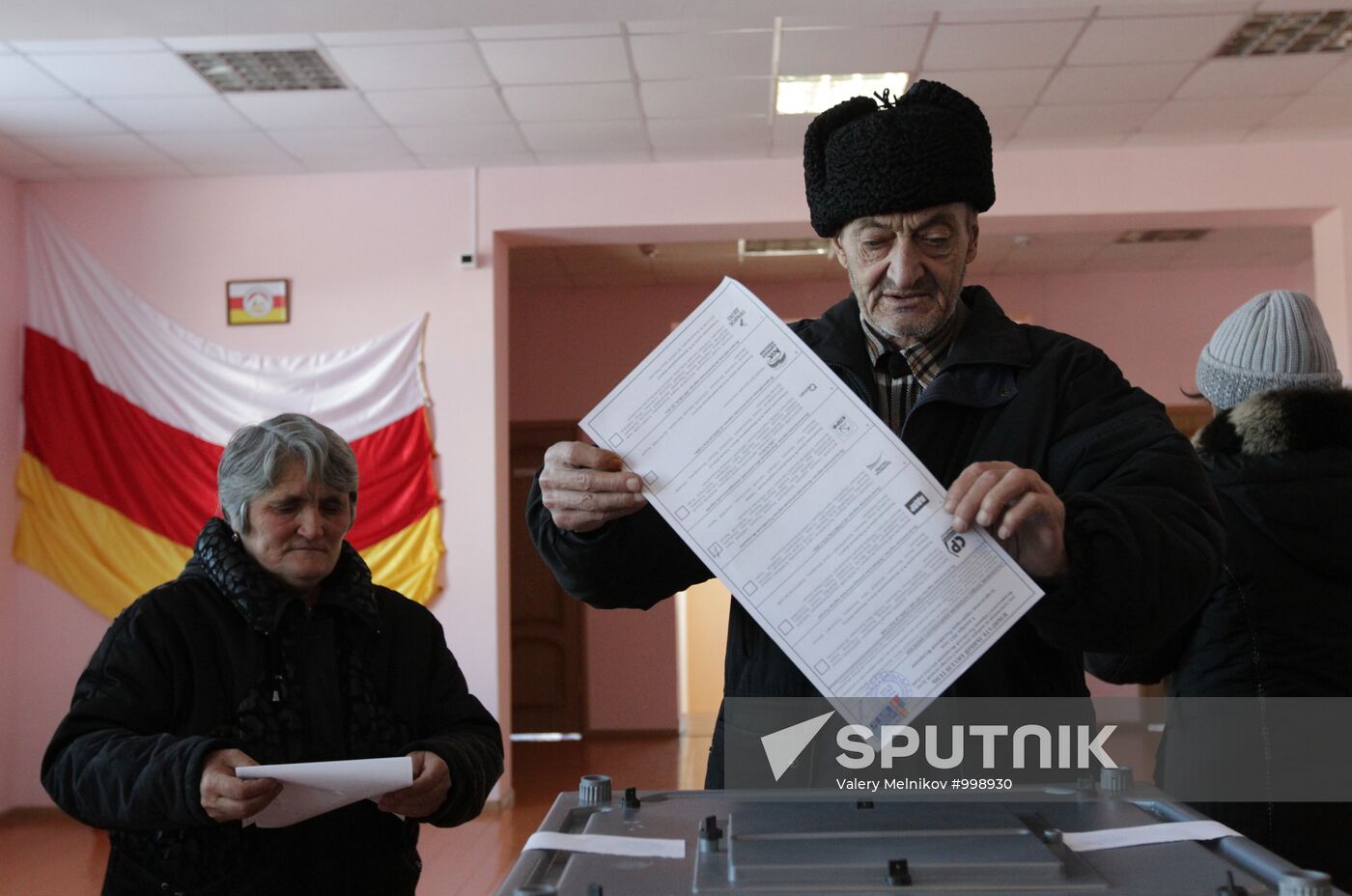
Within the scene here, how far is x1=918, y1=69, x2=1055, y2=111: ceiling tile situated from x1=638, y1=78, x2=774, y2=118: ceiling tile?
2.52ft

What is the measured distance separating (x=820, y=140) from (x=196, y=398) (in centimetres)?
583

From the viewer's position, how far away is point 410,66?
520cm

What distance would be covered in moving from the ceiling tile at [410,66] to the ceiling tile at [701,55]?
723mm

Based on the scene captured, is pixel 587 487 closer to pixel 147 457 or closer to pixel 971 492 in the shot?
pixel 971 492

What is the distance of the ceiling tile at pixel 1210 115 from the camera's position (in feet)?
19.1

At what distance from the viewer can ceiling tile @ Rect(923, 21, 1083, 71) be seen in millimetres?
4878

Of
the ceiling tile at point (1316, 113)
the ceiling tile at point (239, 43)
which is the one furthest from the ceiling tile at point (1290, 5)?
the ceiling tile at point (239, 43)

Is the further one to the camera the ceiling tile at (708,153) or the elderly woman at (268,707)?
the ceiling tile at (708,153)

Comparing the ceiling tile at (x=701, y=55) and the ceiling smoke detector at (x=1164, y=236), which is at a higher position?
the ceiling tile at (x=701, y=55)

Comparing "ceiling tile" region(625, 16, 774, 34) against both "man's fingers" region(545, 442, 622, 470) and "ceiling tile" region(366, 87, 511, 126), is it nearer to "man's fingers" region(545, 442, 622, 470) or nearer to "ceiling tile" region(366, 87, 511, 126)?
"ceiling tile" region(366, 87, 511, 126)

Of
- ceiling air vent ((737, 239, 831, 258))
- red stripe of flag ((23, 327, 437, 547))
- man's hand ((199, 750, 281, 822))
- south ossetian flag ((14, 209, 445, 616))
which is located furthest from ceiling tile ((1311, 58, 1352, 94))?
man's hand ((199, 750, 281, 822))

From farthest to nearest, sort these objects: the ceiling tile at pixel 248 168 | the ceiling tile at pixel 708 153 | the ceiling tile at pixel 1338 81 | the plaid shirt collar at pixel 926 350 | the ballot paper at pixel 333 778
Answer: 1. the ceiling tile at pixel 248 168
2. the ceiling tile at pixel 708 153
3. the ceiling tile at pixel 1338 81
4. the ballot paper at pixel 333 778
5. the plaid shirt collar at pixel 926 350

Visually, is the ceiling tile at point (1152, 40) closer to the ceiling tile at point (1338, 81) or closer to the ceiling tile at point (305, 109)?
the ceiling tile at point (1338, 81)

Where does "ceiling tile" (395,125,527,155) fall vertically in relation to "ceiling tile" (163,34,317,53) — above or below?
below
